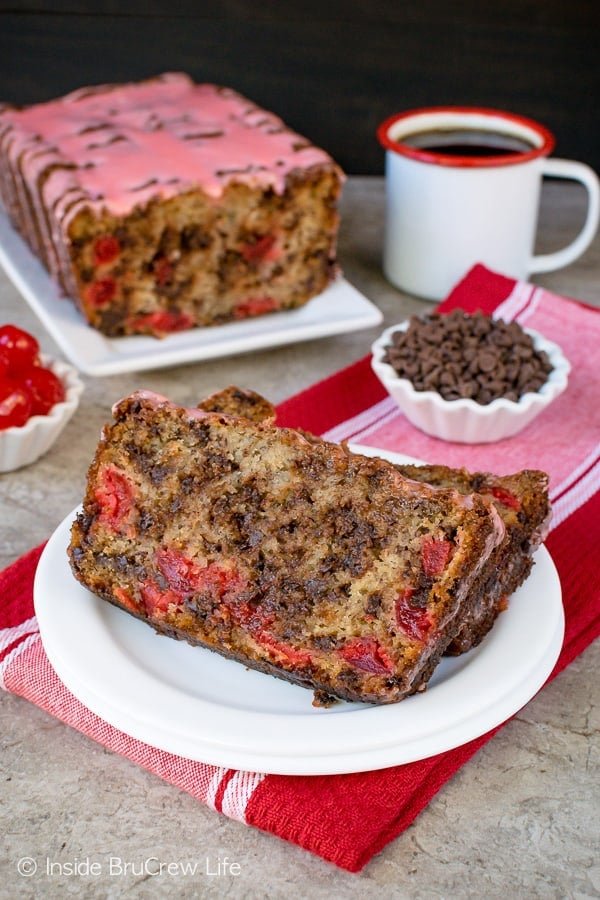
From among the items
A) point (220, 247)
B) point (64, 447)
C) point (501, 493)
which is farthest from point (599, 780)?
point (220, 247)

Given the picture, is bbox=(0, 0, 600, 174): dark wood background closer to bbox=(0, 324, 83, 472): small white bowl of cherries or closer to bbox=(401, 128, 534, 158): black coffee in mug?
bbox=(401, 128, 534, 158): black coffee in mug

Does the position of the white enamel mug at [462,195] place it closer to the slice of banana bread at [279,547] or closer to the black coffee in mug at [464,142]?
the black coffee in mug at [464,142]

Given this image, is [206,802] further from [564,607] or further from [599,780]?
[564,607]

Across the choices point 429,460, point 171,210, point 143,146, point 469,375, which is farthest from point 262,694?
point 143,146

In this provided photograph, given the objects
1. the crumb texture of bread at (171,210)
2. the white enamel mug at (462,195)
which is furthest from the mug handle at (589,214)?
the crumb texture of bread at (171,210)

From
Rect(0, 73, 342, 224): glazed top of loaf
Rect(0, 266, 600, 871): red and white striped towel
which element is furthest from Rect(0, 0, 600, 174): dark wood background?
Rect(0, 266, 600, 871): red and white striped towel

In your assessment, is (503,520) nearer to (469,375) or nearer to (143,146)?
(469,375)

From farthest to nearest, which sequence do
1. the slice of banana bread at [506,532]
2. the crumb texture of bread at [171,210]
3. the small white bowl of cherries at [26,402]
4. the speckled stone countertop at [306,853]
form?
1. the crumb texture of bread at [171,210]
2. the small white bowl of cherries at [26,402]
3. the slice of banana bread at [506,532]
4. the speckled stone countertop at [306,853]
